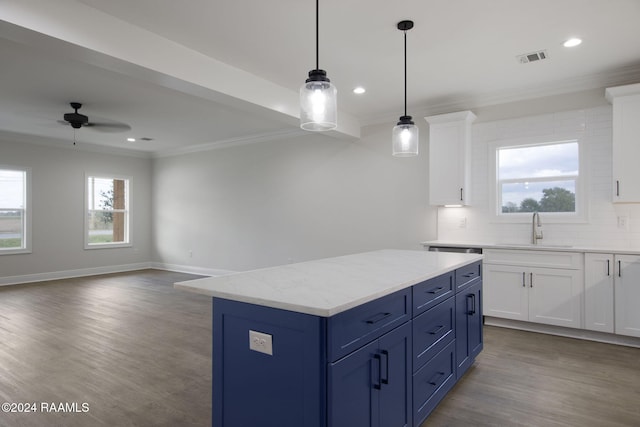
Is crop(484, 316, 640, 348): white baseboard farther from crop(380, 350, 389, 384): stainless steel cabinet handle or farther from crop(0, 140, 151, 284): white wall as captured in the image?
crop(0, 140, 151, 284): white wall

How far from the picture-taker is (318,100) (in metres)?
2.12

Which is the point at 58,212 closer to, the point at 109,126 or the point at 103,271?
the point at 103,271

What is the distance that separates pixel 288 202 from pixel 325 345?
5353 millimetres

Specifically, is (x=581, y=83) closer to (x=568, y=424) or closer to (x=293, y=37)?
(x=293, y=37)

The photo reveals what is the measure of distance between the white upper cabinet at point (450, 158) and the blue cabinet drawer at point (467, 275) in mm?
1689

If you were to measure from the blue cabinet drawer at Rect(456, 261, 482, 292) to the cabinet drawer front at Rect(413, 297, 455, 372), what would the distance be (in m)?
0.18

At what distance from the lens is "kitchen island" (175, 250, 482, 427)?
1454 mm

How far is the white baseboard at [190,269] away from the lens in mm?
7622

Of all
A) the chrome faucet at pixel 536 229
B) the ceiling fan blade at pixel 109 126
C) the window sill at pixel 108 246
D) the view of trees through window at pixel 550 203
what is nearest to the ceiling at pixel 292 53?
the ceiling fan blade at pixel 109 126

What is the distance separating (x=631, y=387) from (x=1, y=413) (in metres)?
4.20

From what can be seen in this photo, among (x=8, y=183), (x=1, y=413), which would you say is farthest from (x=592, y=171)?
(x=8, y=183)

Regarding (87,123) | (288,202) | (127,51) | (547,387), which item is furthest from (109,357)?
(288,202)

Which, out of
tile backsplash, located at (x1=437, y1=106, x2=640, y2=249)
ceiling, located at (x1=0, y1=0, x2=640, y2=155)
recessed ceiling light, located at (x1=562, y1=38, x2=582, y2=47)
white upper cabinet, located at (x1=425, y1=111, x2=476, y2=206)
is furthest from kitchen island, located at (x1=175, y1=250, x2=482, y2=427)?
tile backsplash, located at (x1=437, y1=106, x2=640, y2=249)

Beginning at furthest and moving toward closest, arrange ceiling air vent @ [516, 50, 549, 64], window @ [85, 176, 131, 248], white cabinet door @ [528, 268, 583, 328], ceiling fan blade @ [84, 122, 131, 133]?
1. window @ [85, 176, 131, 248]
2. ceiling fan blade @ [84, 122, 131, 133]
3. white cabinet door @ [528, 268, 583, 328]
4. ceiling air vent @ [516, 50, 549, 64]
